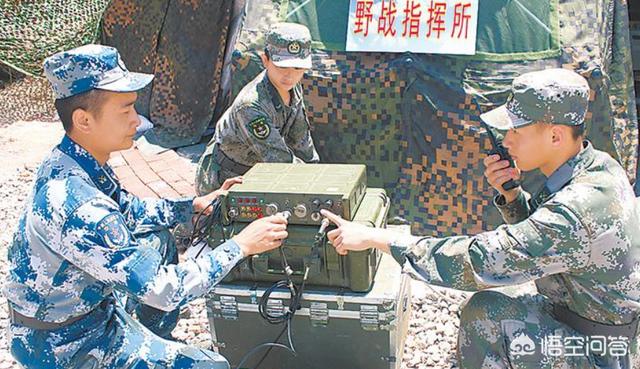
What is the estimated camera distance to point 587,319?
2807 mm

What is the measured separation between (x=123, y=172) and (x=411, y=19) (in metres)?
2.83

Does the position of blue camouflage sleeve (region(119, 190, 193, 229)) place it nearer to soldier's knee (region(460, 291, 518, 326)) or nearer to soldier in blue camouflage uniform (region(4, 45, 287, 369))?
soldier in blue camouflage uniform (region(4, 45, 287, 369))

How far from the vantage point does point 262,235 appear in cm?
291

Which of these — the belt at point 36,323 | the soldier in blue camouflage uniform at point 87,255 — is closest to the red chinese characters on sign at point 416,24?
the soldier in blue camouflage uniform at point 87,255

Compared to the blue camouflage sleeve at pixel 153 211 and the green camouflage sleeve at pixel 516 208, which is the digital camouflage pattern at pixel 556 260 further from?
the blue camouflage sleeve at pixel 153 211

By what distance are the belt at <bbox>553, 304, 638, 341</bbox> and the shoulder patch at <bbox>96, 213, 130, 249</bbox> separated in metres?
1.76

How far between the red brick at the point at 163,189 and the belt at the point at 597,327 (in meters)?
3.59

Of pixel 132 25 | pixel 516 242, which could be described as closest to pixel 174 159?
pixel 132 25

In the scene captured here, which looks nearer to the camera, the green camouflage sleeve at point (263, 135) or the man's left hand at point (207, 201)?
the man's left hand at point (207, 201)

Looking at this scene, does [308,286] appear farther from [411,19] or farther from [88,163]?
[411,19]

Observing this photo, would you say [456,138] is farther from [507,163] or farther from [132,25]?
[132,25]

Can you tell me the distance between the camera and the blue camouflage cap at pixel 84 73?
2621mm

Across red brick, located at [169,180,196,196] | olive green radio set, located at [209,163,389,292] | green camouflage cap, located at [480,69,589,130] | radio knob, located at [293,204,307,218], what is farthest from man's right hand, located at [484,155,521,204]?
red brick, located at [169,180,196,196]

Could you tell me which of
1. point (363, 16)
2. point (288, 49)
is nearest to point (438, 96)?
point (363, 16)
